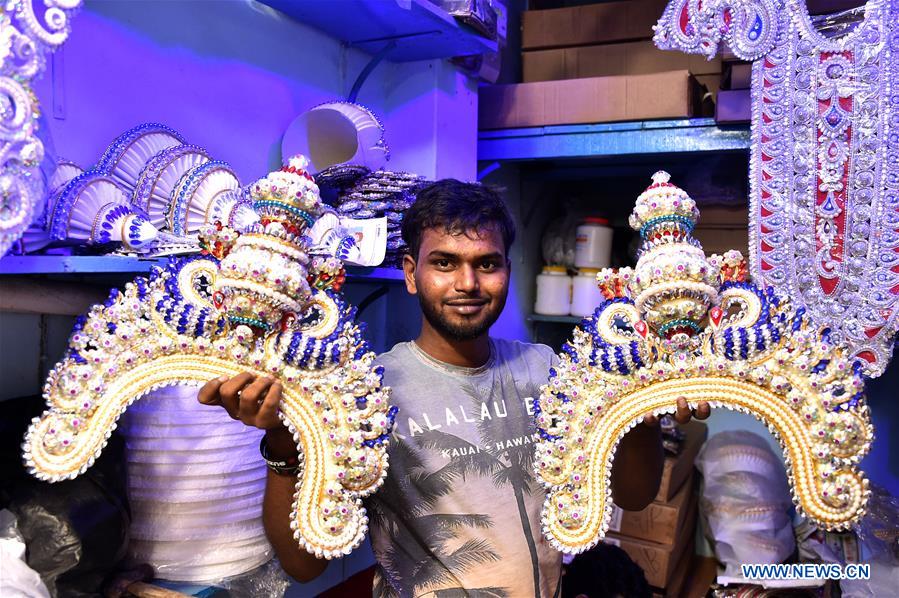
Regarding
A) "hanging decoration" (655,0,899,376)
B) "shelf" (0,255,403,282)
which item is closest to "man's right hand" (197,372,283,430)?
"shelf" (0,255,403,282)

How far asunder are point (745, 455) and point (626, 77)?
4.56 feet

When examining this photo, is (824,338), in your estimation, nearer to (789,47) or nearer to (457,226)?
(457,226)

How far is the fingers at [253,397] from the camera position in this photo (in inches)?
37.9

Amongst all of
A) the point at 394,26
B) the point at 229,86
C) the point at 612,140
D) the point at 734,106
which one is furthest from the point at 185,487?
the point at 734,106

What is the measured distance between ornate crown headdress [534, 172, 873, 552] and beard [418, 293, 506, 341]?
0.17 meters

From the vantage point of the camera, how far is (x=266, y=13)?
6.21 ft

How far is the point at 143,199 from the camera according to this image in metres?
1.40

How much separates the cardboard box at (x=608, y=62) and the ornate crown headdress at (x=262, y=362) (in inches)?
75.0

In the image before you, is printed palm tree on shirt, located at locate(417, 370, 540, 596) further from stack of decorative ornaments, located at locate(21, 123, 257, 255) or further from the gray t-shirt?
stack of decorative ornaments, located at locate(21, 123, 257, 255)

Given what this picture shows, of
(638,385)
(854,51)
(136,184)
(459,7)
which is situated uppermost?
(459,7)

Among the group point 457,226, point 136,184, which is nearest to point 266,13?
point 136,184

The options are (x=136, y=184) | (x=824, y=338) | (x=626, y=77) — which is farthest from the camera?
(x=626, y=77)

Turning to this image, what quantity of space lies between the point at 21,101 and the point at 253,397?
0.49m

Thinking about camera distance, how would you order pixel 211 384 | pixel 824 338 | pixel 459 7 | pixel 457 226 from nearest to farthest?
pixel 211 384 → pixel 824 338 → pixel 457 226 → pixel 459 7
